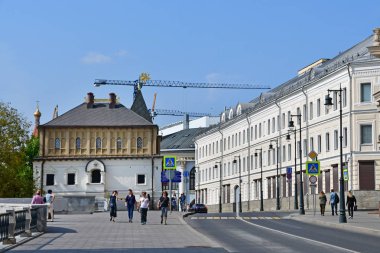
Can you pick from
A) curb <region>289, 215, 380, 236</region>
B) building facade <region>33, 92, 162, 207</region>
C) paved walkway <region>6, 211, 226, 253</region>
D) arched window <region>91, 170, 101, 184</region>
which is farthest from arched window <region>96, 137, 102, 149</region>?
paved walkway <region>6, 211, 226, 253</region>

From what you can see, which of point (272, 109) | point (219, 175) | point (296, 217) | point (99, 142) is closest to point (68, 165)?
point (99, 142)

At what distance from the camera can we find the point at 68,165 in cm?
11012

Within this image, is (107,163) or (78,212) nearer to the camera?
(78,212)

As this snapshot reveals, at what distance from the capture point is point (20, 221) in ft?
99.2

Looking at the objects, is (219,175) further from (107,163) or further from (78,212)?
(78,212)

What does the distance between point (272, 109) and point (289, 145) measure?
305 inches

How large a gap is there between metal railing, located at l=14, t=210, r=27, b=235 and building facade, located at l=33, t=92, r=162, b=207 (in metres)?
75.3

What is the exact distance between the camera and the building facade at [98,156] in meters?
108

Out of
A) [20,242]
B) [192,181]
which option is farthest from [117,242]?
[192,181]

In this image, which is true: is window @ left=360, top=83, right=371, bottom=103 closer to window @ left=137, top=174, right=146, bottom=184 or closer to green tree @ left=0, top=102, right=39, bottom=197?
green tree @ left=0, top=102, right=39, bottom=197

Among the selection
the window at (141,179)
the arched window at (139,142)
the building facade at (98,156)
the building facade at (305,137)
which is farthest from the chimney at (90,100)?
the building facade at (305,137)

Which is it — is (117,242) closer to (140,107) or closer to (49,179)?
(49,179)

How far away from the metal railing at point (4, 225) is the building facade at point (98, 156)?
3125 inches

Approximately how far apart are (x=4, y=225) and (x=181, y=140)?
124 m
